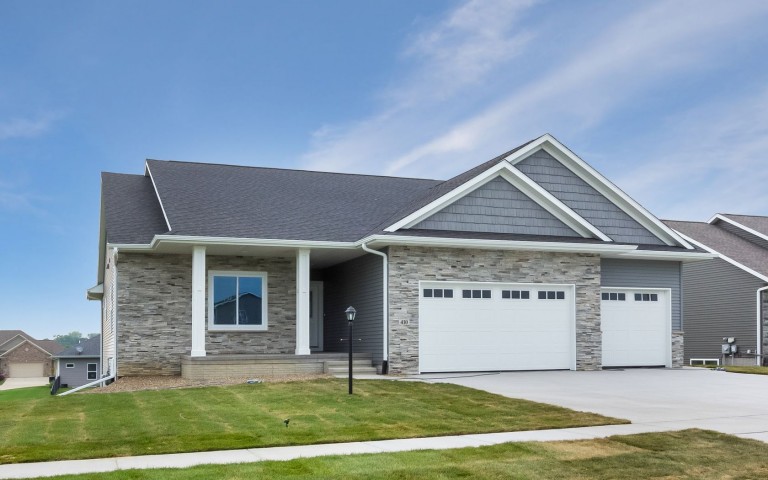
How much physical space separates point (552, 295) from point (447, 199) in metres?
3.90

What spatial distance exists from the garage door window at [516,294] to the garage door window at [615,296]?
3.17 metres

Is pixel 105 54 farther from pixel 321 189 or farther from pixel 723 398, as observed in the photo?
pixel 723 398

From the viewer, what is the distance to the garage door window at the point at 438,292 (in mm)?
19125

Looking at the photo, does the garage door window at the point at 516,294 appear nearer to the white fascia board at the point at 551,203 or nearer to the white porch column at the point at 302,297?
the white fascia board at the point at 551,203

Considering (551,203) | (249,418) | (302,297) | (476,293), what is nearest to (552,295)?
(476,293)

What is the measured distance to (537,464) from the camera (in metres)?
8.56

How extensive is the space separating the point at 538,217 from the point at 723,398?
7502mm

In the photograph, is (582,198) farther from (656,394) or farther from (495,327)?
(656,394)

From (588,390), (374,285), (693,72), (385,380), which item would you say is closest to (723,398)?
(588,390)

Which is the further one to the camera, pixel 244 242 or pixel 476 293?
pixel 476 293

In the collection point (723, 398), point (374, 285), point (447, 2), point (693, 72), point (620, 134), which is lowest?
point (723, 398)

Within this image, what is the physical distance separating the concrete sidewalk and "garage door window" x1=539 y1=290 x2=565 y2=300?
9.43 m

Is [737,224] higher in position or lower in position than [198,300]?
higher

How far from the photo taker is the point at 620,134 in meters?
23.5
